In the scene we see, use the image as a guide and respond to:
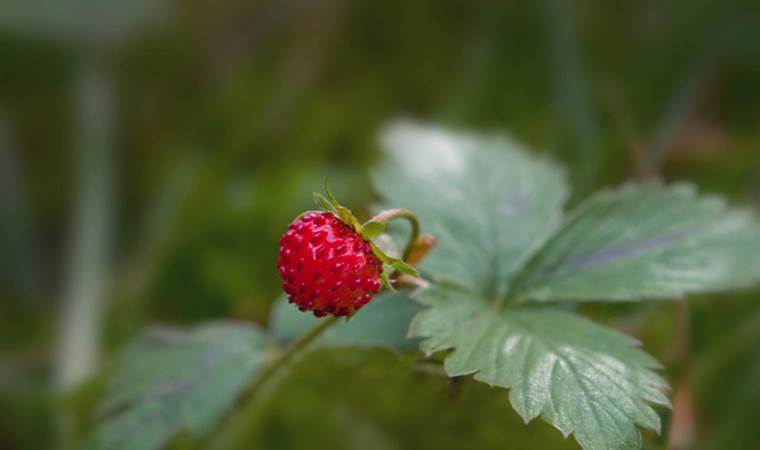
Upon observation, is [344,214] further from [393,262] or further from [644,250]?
[644,250]

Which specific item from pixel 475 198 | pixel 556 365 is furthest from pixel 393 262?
pixel 475 198

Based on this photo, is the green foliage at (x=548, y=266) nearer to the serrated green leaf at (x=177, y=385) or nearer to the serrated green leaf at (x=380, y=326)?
the serrated green leaf at (x=380, y=326)

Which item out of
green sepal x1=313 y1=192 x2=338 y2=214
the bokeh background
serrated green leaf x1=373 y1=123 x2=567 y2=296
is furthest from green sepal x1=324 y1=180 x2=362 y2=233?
the bokeh background

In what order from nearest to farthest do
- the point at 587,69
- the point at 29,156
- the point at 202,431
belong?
the point at 202,431 < the point at 587,69 < the point at 29,156

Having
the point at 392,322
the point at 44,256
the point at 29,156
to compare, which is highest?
the point at 392,322

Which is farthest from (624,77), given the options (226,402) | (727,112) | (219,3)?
(226,402)

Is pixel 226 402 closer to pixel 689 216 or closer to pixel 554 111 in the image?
pixel 689 216
